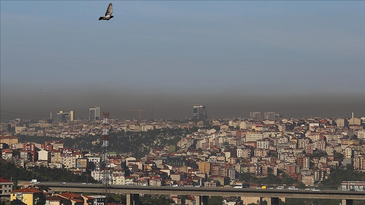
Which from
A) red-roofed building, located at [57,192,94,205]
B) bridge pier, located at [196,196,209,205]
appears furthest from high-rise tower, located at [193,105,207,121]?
red-roofed building, located at [57,192,94,205]

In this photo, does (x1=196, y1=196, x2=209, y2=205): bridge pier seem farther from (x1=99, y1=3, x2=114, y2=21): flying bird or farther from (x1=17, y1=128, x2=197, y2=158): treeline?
(x1=17, y1=128, x2=197, y2=158): treeline

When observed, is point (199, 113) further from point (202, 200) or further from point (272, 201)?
point (272, 201)

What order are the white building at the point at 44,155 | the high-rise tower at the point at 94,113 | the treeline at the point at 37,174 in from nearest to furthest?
the treeline at the point at 37,174 → the white building at the point at 44,155 → the high-rise tower at the point at 94,113

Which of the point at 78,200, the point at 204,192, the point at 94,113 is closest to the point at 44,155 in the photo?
the point at 204,192

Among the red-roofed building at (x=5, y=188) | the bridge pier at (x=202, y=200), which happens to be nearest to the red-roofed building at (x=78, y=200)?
the red-roofed building at (x=5, y=188)

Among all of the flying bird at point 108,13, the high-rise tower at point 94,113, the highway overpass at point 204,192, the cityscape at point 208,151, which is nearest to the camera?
the flying bird at point 108,13

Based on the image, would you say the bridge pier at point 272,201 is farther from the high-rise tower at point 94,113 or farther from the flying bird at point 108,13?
the high-rise tower at point 94,113
